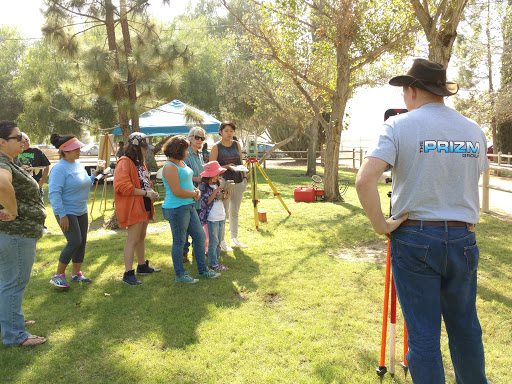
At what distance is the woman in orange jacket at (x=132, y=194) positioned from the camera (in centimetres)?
456

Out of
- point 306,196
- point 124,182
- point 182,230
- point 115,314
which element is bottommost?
point 115,314

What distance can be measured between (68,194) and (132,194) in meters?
0.63

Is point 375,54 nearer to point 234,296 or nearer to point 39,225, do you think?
point 234,296

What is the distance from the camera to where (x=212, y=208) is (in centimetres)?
528

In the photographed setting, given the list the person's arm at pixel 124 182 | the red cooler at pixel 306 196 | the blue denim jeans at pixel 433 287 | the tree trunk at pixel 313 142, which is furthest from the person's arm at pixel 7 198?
the tree trunk at pixel 313 142

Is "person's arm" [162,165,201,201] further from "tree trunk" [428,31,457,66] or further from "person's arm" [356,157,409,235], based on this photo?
"tree trunk" [428,31,457,66]

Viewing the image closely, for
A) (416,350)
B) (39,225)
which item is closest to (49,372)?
(39,225)

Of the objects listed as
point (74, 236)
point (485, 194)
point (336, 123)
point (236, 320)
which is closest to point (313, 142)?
point (336, 123)

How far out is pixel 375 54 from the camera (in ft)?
34.3

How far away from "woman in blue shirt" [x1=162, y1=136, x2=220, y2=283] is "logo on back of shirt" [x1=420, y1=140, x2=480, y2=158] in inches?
117

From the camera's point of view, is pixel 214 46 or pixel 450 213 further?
pixel 214 46

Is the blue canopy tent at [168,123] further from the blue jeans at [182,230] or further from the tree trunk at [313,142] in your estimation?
the blue jeans at [182,230]

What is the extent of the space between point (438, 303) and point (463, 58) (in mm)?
23218

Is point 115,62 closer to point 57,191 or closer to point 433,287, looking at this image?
point 57,191
